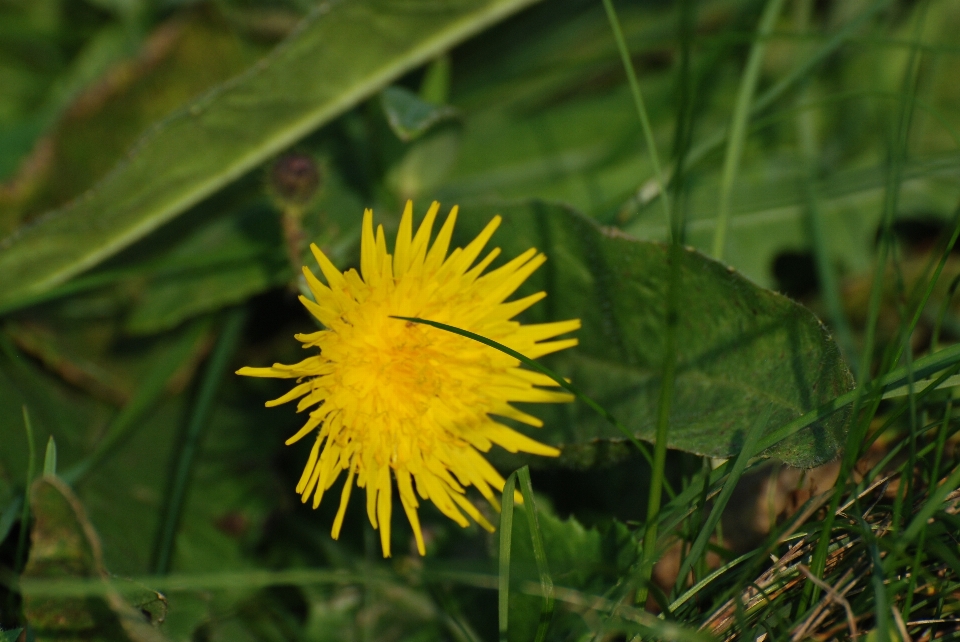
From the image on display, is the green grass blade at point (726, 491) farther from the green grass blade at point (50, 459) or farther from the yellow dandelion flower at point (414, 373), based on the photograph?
the green grass blade at point (50, 459)

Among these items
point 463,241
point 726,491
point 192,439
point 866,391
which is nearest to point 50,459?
point 192,439

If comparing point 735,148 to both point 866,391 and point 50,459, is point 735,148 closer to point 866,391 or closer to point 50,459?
point 866,391

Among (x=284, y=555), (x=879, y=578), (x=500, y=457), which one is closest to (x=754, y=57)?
(x=500, y=457)

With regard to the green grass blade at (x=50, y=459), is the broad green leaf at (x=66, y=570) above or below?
below

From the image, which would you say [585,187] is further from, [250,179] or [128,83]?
[128,83]

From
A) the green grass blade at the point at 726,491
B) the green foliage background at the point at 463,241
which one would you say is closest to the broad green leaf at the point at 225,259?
the green foliage background at the point at 463,241

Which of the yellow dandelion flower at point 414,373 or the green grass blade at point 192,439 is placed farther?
the green grass blade at point 192,439
